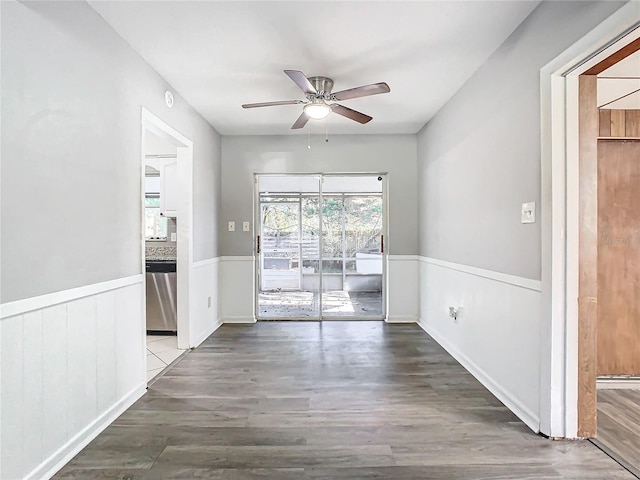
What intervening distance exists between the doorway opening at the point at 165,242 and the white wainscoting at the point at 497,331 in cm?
256

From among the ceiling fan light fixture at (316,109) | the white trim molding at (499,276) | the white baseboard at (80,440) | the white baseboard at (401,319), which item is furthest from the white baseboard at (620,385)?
the white baseboard at (80,440)

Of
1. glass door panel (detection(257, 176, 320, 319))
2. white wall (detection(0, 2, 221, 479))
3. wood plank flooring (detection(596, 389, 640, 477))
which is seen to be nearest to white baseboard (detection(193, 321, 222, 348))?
glass door panel (detection(257, 176, 320, 319))

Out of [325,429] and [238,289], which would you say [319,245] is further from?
[325,429]

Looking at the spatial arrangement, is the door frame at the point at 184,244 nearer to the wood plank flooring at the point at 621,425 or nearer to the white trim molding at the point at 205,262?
the white trim molding at the point at 205,262

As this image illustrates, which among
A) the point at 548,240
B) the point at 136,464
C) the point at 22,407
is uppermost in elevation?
the point at 548,240

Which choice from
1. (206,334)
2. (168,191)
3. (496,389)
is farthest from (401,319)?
(168,191)

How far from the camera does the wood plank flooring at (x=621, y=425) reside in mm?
1811


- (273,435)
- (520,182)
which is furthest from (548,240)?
(273,435)

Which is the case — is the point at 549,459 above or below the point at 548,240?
below

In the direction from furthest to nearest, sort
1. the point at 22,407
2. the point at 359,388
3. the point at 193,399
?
the point at 359,388, the point at 193,399, the point at 22,407

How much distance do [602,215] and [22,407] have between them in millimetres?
3678

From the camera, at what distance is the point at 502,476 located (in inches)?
65.8

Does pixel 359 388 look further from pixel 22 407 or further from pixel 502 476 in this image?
pixel 22 407

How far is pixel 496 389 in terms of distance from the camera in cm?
250
